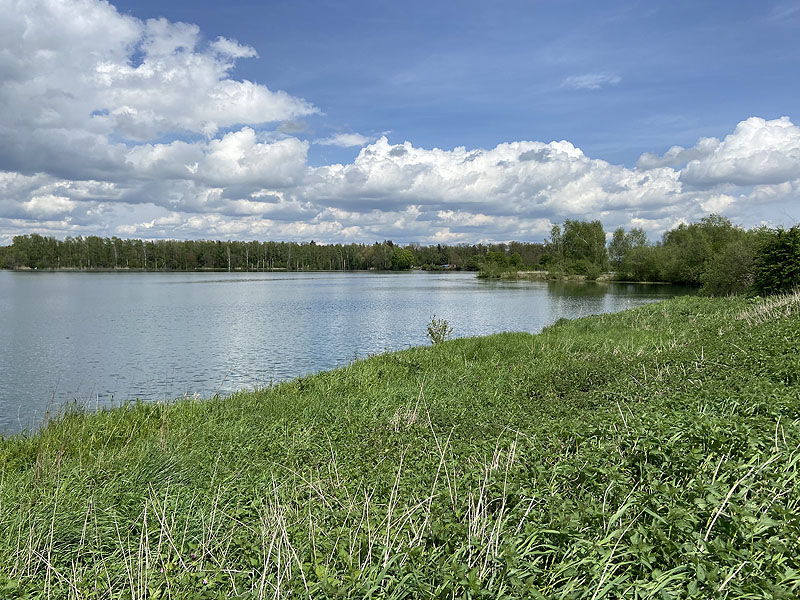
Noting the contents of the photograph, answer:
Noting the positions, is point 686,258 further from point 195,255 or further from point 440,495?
point 195,255

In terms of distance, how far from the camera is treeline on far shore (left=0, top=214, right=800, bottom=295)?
4141cm

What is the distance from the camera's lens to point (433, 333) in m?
20.4

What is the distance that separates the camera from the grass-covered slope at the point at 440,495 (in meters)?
3.39

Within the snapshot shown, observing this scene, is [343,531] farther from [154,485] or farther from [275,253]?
[275,253]

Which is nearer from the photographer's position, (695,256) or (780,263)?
(780,263)

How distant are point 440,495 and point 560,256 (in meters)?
113

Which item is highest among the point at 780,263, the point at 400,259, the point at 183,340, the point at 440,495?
the point at 400,259

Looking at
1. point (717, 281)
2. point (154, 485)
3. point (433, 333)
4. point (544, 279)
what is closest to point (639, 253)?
point (544, 279)

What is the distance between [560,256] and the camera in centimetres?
11181

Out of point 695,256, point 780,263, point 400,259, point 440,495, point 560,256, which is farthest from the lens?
point 400,259

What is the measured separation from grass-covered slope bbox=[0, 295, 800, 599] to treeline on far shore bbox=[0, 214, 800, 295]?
95.4 ft

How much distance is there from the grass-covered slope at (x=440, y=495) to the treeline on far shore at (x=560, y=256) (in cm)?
2908

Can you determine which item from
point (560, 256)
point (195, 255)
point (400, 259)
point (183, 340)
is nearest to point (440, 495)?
point (183, 340)

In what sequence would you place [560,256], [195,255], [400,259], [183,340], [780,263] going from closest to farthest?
1. [183,340]
2. [780,263]
3. [560,256]
4. [195,255]
5. [400,259]
